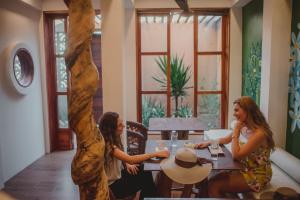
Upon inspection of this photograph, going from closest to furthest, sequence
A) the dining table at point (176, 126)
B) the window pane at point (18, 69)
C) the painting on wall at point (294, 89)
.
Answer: the painting on wall at point (294, 89) → the dining table at point (176, 126) → the window pane at point (18, 69)

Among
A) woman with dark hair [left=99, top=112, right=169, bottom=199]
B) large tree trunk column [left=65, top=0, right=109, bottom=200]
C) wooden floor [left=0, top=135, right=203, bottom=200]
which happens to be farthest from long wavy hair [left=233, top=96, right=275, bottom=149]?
wooden floor [left=0, top=135, right=203, bottom=200]

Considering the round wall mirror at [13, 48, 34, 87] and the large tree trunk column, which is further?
the round wall mirror at [13, 48, 34, 87]

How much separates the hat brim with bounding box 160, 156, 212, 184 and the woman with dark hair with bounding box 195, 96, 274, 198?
2.84 feet

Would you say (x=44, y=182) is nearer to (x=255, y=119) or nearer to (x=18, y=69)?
(x=18, y=69)

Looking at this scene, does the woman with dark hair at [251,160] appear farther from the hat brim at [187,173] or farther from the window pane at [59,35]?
the window pane at [59,35]

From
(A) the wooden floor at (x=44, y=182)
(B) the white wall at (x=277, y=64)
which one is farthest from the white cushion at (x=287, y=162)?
(A) the wooden floor at (x=44, y=182)

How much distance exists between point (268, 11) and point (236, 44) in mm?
1575

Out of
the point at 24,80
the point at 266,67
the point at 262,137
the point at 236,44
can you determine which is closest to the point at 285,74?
the point at 266,67

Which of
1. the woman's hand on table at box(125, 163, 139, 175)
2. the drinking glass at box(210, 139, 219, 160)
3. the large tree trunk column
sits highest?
the large tree trunk column

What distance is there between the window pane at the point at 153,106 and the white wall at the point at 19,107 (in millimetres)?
2048

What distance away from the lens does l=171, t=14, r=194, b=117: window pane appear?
5344mm

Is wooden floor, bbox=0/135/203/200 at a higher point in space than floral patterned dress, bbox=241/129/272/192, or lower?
lower

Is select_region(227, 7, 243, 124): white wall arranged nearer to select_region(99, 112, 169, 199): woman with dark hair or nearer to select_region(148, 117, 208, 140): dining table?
select_region(148, 117, 208, 140): dining table

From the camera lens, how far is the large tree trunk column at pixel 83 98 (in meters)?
0.74
